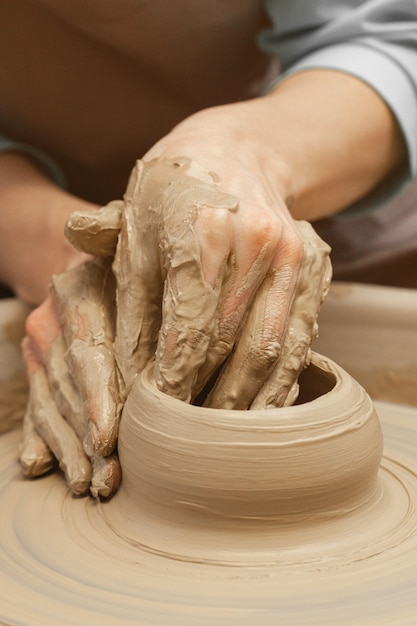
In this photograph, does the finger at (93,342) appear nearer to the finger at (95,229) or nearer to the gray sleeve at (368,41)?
the finger at (95,229)

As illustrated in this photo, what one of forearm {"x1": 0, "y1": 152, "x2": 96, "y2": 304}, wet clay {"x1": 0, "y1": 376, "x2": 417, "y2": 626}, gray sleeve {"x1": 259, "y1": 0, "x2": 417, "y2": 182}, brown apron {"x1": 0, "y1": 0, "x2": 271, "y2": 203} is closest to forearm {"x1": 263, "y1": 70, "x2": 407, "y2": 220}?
gray sleeve {"x1": 259, "y1": 0, "x2": 417, "y2": 182}

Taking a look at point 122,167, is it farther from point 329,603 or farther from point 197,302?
point 329,603

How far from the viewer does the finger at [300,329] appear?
84cm

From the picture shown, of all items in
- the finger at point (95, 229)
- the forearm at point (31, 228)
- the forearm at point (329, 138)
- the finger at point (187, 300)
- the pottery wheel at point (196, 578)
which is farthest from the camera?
the forearm at point (31, 228)

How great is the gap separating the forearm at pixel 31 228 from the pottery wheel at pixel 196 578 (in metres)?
0.54

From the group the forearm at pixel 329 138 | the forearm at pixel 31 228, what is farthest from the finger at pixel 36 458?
the forearm at pixel 329 138

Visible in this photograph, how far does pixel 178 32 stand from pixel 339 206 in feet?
1.52

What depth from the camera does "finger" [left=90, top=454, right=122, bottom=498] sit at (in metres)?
0.85

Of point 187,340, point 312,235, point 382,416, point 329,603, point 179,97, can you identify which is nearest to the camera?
point 329,603

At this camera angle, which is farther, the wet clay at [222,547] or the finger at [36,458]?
the finger at [36,458]

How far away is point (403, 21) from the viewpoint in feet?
4.70

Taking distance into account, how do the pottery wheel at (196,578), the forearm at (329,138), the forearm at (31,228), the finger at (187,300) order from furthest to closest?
1. the forearm at (31,228)
2. the forearm at (329,138)
3. the finger at (187,300)
4. the pottery wheel at (196,578)

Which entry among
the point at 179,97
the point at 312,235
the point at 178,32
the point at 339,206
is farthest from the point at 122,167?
the point at 312,235

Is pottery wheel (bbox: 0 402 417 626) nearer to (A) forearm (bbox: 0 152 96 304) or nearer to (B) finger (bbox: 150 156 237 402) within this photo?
(B) finger (bbox: 150 156 237 402)
